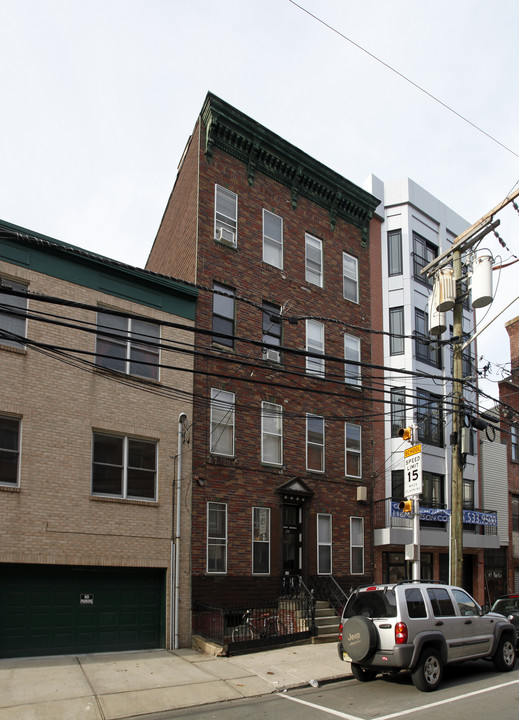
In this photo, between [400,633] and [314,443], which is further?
[314,443]

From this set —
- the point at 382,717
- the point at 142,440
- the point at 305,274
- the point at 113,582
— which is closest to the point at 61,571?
the point at 113,582

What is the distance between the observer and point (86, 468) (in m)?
15.7

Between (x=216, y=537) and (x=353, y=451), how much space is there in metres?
6.44

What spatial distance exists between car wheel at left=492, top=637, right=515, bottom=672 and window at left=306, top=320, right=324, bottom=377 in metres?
10.5

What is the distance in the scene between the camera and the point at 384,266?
25703 millimetres

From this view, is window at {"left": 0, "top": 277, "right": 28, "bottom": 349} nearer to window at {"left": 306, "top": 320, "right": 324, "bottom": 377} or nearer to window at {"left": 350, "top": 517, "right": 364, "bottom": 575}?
window at {"left": 306, "top": 320, "right": 324, "bottom": 377}

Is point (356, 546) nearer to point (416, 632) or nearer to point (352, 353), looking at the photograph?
point (352, 353)

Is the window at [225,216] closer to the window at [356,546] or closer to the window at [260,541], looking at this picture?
the window at [260,541]

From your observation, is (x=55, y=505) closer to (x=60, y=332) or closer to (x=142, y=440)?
(x=142, y=440)

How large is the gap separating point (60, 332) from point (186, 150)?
33.4ft

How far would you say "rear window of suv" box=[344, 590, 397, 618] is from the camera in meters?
11.7

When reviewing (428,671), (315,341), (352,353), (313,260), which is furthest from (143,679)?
(313,260)

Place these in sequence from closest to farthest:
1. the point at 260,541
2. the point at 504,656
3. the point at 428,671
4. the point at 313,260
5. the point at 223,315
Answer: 1. the point at 428,671
2. the point at 504,656
3. the point at 260,541
4. the point at 223,315
5. the point at 313,260

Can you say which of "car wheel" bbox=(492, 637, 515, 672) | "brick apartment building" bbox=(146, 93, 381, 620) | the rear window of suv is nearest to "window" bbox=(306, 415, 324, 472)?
"brick apartment building" bbox=(146, 93, 381, 620)
